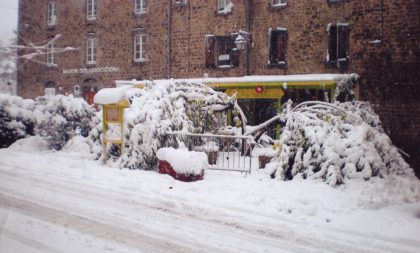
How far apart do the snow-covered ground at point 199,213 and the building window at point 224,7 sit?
11875 millimetres

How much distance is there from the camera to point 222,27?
766 inches

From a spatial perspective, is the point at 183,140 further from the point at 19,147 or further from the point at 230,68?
the point at 230,68

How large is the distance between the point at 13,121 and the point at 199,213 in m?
9.86

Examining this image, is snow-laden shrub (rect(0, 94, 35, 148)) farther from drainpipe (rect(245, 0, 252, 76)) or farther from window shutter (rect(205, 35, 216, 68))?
drainpipe (rect(245, 0, 252, 76))

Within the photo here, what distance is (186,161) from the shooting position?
8727 mm

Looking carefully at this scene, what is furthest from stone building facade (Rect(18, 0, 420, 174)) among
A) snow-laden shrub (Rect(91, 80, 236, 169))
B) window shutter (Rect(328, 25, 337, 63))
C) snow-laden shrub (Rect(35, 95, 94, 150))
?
snow-laden shrub (Rect(91, 80, 236, 169))

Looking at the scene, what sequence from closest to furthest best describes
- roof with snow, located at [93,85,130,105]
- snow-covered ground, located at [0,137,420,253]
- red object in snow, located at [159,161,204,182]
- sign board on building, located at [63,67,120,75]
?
snow-covered ground, located at [0,137,420,253], red object in snow, located at [159,161,204,182], roof with snow, located at [93,85,130,105], sign board on building, located at [63,67,120,75]

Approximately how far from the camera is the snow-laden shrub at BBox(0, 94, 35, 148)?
13.4m

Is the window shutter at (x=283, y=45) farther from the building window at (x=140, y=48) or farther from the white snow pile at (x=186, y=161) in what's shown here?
the white snow pile at (x=186, y=161)

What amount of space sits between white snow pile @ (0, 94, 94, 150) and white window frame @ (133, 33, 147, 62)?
29.2 ft

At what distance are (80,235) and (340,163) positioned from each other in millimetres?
5285

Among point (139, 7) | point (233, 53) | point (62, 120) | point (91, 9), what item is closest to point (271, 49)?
point (233, 53)

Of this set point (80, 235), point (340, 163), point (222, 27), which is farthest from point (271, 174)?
point (222, 27)

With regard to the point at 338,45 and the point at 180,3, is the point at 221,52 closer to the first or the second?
the point at 180,3
